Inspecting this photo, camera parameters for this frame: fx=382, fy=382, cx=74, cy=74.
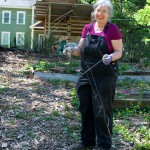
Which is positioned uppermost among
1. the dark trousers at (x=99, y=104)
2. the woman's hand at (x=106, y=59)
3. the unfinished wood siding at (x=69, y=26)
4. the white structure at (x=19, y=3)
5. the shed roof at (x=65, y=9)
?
the white structure at (x=19, y=3)

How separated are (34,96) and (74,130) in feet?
7.19

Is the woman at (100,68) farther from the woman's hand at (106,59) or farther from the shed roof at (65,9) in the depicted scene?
the shed roof at (65,9)

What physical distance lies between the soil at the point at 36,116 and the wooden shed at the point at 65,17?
418 inches

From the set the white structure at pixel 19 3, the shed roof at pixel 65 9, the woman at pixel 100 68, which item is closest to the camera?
the woman at pixel 100 68

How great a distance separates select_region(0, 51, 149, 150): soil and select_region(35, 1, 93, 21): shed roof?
33.0 feet

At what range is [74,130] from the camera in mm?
5234

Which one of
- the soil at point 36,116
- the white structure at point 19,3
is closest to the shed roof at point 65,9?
the soil at point 36,116

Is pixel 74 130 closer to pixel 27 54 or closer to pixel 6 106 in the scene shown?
pixel 6 106

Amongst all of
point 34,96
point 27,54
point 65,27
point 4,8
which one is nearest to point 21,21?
point 4,8

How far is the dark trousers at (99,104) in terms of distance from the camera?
4070 millimetres

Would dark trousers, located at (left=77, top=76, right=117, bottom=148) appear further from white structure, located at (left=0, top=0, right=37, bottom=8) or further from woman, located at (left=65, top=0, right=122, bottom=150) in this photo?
white structure, located at (left=0, top=0, right=37, bottom=8)

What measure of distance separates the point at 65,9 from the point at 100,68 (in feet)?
51.9

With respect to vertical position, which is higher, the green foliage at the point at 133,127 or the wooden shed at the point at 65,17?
the wooden shed at the point at 65,17

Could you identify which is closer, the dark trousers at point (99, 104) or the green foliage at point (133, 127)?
the dark trousers at point (99, 104)
